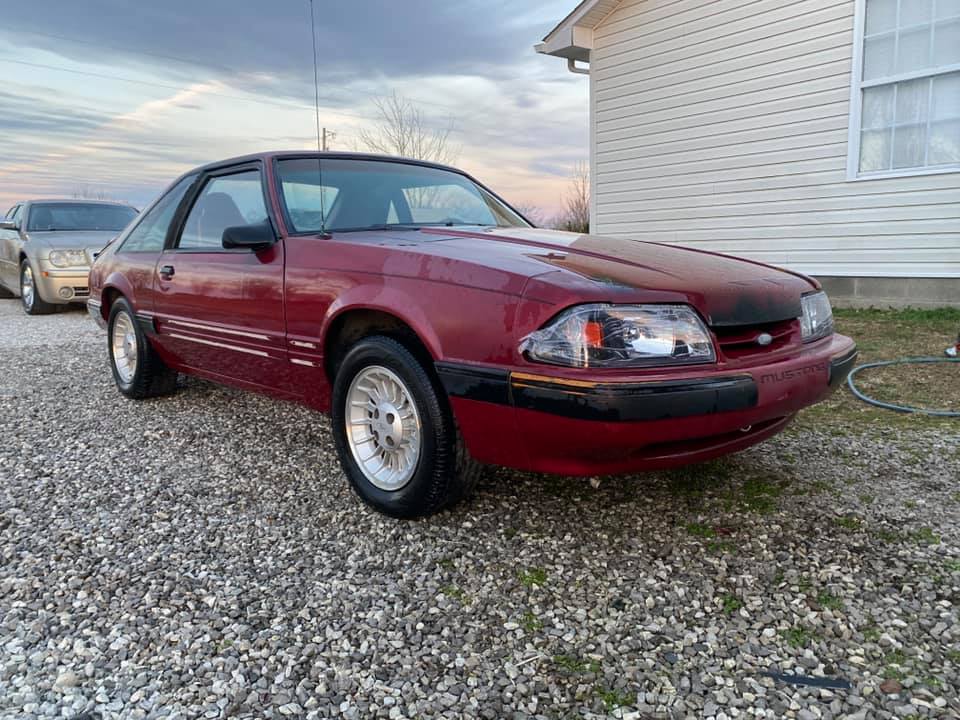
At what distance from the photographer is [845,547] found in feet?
8.24

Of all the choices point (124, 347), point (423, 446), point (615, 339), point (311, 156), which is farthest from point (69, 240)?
point (615, 339)

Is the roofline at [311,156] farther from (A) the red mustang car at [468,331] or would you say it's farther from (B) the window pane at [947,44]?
(B) the window pane at [947,44]

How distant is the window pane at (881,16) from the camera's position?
23.4 ft

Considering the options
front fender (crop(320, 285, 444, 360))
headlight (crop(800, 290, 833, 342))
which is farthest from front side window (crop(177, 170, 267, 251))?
headlight (crop(800, 290, 833, 342))

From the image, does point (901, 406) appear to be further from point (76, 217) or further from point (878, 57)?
point (76, 217)

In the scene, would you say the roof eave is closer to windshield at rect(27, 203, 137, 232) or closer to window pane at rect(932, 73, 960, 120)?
window pane at rect(932, 73, 960, 120)

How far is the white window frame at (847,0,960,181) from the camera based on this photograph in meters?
7.03

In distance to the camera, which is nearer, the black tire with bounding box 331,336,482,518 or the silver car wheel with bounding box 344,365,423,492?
the black tire with bounding box 331,336,482,518

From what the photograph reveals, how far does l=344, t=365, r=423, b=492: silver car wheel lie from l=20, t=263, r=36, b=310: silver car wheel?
9.00m

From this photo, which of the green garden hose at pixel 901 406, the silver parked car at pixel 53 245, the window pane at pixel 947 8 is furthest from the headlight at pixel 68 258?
the window pane at pixel 947 8

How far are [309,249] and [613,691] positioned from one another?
2.10 metres

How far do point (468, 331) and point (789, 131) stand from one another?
705 centimetres

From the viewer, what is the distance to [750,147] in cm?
841

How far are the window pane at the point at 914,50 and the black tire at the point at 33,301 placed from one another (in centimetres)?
1060
